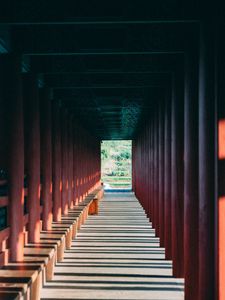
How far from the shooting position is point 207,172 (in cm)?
508

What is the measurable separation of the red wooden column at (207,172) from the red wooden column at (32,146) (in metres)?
4.03

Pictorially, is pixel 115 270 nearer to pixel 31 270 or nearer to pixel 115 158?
pixel 31 270

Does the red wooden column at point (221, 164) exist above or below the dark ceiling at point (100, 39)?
below

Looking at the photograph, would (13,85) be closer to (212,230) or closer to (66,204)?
(212,230)

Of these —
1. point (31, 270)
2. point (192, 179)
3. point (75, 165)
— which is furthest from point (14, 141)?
point (75, 165)

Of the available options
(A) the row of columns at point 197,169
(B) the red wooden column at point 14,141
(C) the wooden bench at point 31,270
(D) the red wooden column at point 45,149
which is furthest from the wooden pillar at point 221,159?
Result: (D) the red wooden column at point 45,149

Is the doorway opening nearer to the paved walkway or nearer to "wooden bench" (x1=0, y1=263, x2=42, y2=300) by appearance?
the paved walkway

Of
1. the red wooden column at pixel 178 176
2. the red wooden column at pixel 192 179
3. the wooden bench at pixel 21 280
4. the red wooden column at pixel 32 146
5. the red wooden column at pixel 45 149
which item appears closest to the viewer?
the wooden bench at pixel 21 280

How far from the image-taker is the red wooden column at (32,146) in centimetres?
831

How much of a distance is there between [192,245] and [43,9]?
12.2 ft

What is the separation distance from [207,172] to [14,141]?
3249 mm

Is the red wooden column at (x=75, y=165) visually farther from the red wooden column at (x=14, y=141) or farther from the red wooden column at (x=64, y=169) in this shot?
the red wooden column at (x=14, y=141)

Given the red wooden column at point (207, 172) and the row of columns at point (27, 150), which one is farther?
the row of columns at point (27, 150)

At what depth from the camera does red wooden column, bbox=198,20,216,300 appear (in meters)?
5.04
